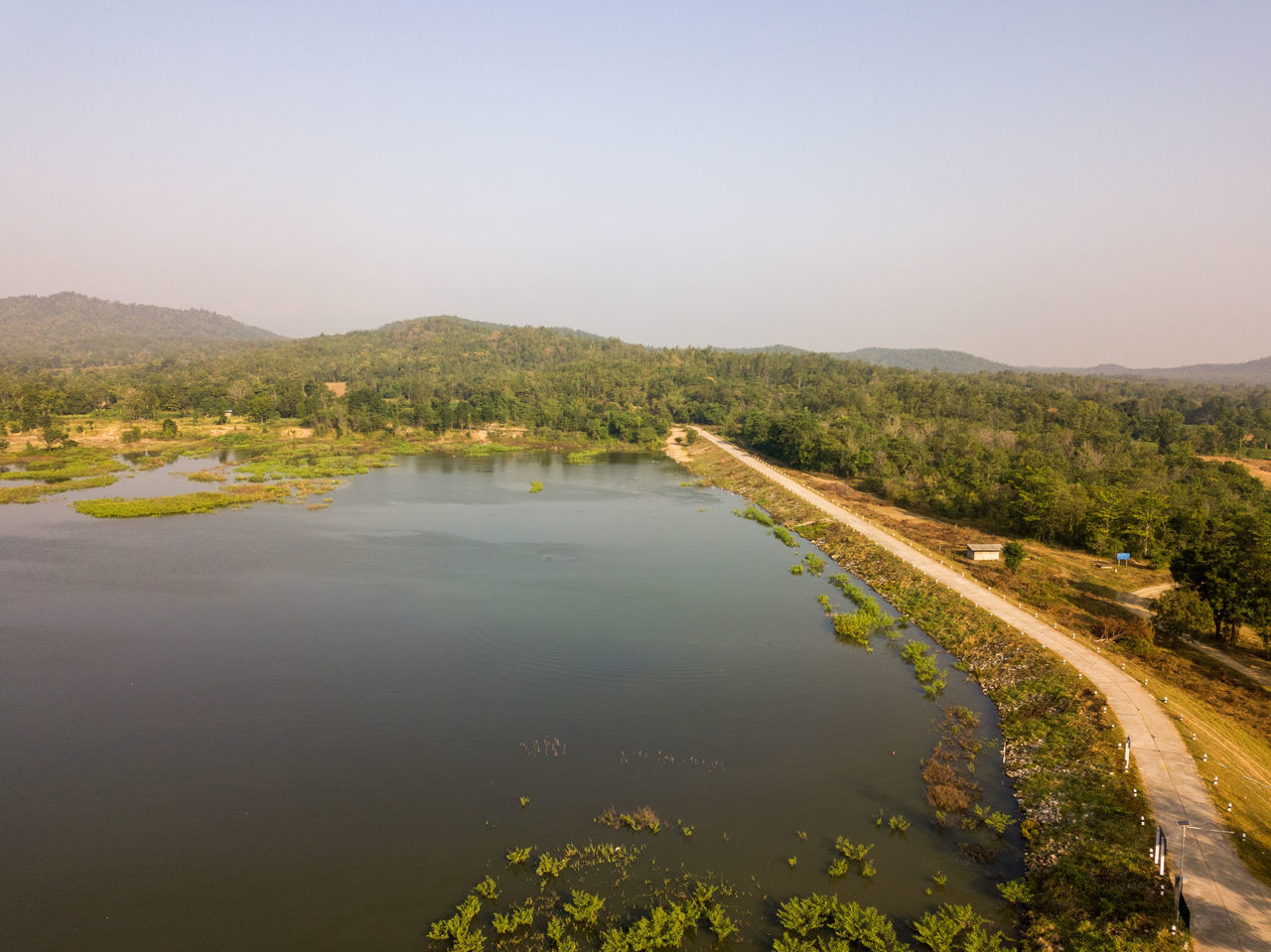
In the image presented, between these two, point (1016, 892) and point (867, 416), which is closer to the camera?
point (1016, 892)

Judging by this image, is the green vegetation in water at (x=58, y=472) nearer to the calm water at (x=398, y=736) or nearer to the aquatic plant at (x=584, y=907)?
the calm water at (x=398, y=736)

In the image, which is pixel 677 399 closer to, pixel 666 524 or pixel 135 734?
pixel 666 524

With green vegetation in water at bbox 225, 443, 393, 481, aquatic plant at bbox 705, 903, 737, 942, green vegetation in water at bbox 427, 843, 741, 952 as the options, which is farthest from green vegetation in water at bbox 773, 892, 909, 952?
green vegetation in water at bbox 225, 443, 393, 481

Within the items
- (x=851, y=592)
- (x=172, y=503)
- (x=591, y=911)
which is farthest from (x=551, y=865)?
(x=172, y=503)

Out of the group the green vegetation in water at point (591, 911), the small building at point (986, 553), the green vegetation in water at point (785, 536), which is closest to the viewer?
the green vegetation in water at point (591, 911)

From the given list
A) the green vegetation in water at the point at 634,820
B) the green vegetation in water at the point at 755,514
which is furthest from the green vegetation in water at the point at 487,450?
the green vegetation in water at the point at 634,820

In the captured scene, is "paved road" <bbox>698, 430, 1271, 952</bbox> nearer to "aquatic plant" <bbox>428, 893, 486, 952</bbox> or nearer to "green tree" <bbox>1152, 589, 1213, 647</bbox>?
"green tree" <bbox>1152, 589, 1213, 647</bbox>

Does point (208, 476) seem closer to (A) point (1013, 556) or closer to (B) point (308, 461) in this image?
(B) point (308, 461)

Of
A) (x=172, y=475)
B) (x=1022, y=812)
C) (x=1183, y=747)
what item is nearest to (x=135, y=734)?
(x=1022, y=812)
